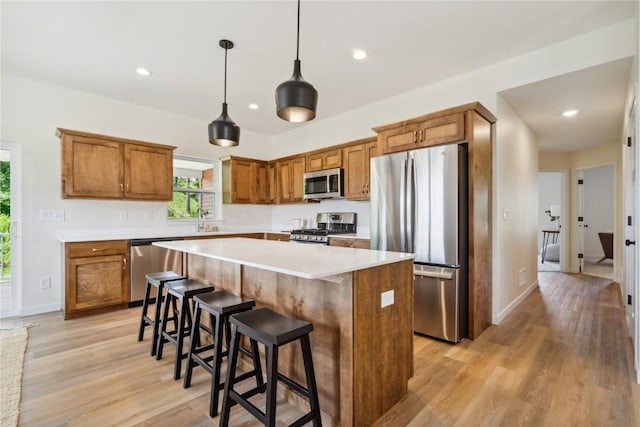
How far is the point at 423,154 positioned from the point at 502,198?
1.16 metres

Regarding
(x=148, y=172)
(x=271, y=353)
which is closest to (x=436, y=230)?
(x=271, y=353)

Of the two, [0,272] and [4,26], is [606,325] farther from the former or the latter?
[0,272]

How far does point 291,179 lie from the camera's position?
5434mm

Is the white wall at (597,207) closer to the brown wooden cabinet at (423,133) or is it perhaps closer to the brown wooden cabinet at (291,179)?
the brown wooden cabinet at (423,133)

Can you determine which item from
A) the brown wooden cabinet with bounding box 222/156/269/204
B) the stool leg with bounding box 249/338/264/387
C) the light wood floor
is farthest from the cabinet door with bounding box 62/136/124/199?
the stool leg with bounding box 249/338/264/387

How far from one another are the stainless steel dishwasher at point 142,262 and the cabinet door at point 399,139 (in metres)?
3.06

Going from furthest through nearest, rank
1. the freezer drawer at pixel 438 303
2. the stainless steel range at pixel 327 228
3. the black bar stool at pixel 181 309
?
the stainless steel range at pixel 327 228 → the freezer drawer at pixel 438 303 → the black bar stool at pixel 181 309

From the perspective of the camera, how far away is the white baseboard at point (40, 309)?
3.60m

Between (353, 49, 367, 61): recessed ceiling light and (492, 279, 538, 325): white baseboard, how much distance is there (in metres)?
3.04

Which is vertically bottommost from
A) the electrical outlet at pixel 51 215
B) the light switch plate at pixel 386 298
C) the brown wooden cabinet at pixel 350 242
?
the light switch plate at pixel 386 298

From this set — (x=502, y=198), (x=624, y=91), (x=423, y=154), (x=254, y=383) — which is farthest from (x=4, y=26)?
(x=624, y=91)

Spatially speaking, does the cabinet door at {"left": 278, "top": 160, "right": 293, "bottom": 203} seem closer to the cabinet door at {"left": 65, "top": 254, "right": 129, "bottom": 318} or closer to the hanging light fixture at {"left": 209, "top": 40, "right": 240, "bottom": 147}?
the cabinet door at {"left": 65, "top": 254, "right": 129, "bottom": 318}

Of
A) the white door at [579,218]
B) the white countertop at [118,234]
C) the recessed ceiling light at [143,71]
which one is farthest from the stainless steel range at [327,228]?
the white door at [579,218]

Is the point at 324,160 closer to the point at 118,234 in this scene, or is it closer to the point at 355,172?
the point at 355,172
